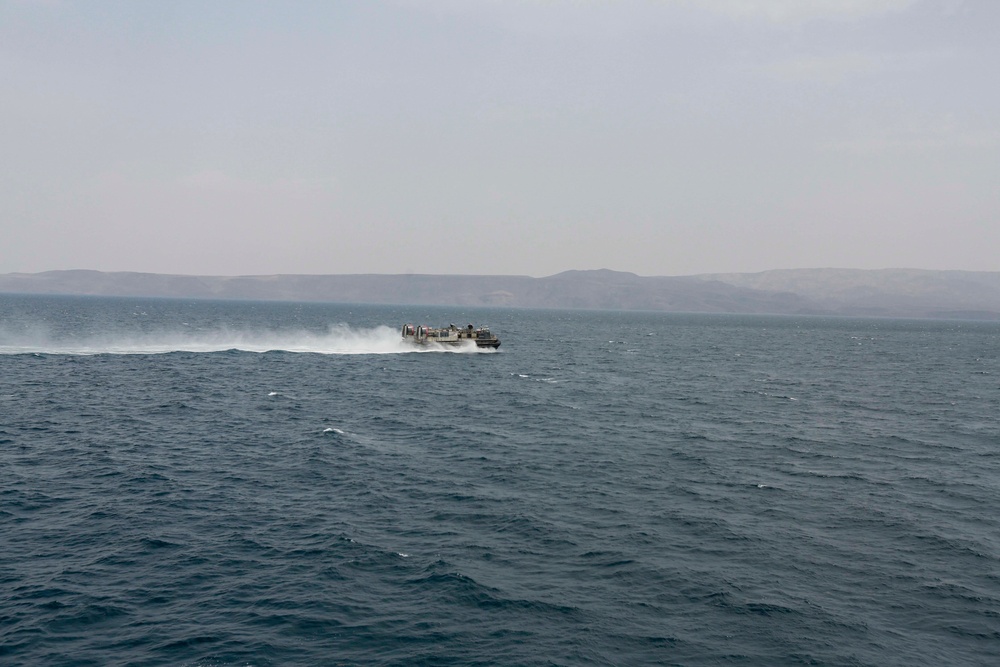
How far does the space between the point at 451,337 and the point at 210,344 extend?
49.9 meters

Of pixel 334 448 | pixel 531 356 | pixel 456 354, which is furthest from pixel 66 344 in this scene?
pixel 334 448

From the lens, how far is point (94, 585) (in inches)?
1188

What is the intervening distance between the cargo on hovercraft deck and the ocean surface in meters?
52.0

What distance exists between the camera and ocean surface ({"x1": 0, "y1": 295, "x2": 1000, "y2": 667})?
26.9 m

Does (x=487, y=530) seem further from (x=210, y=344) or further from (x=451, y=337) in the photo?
(x=210, y=344)

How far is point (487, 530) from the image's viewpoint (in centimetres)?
3791

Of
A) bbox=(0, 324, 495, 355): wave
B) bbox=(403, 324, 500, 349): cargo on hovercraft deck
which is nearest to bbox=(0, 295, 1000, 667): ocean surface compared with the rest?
bbox=(0, 324, 495, 355): wave

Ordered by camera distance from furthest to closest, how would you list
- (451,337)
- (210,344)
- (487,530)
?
(210,344) → (451,337) → (487,530)

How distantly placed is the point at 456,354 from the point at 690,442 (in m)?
77.2

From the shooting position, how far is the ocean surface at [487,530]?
26.9m

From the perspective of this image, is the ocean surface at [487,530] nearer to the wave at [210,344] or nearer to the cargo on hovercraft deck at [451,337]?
the wave at [210,344]

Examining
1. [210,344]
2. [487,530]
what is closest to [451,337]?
[210,344]

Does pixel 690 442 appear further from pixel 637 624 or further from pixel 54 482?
pixel 54 482

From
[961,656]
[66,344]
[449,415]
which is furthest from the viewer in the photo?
[66,344]
